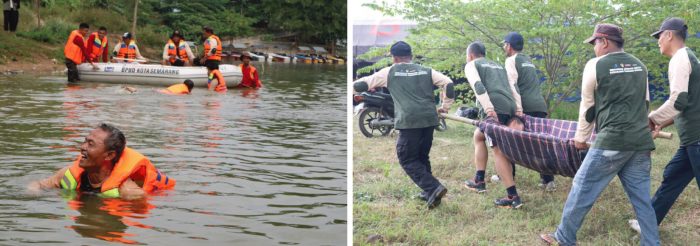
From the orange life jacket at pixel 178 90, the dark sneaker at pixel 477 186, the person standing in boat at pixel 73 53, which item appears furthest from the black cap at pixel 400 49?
the person standing in boat at pixel 73 53

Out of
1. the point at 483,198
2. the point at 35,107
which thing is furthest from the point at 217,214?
the point at 35,107

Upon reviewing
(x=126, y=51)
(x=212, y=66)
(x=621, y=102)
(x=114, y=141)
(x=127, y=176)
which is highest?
(x=621, y=102)

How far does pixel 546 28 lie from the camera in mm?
8680

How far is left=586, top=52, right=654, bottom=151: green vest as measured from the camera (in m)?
4.64

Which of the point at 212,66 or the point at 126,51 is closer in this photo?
the point at 212,66

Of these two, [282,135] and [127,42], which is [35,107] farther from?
[127,42]

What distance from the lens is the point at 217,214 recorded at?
5.68m

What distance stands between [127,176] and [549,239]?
2.89 meters

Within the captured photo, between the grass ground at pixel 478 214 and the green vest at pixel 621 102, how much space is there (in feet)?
2.04

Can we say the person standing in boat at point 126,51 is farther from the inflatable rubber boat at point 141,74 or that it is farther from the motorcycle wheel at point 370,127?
the motorcycle wheel at point 370,127

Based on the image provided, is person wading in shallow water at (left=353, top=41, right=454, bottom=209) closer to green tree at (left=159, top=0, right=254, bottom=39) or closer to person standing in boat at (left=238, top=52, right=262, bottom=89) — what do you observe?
person standing in boat at (left=238, top=52, right=262, bottom=89)

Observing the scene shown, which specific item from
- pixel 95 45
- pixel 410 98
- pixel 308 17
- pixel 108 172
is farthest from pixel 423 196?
pixel 308 17

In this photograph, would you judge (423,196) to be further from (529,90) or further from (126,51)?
(126,51)

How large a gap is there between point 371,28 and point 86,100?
561cm
